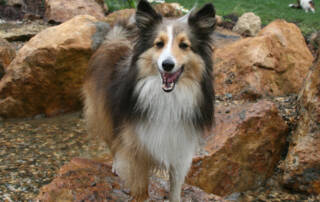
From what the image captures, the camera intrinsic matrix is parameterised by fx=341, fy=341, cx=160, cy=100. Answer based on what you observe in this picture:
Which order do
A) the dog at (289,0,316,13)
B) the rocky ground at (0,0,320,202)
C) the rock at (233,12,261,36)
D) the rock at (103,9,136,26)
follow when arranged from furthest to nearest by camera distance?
the dog at (289,0,316,13), the rock at (233,12,261,36), the rock at (103,9,136,26), the rocky ground at (0,0,320,202)

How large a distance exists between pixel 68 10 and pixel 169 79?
26.6 ft

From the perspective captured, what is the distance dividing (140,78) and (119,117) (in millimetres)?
534

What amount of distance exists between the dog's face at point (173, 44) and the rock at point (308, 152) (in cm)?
218

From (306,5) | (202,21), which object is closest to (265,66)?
(202,21)

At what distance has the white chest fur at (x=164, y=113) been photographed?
306 centimetres

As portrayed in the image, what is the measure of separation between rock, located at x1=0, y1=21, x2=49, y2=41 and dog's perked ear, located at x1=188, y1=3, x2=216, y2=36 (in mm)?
7444

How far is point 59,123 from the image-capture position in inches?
237

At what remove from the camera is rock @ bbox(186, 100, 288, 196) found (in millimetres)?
4605

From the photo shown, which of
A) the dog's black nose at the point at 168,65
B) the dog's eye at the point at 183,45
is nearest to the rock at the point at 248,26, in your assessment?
the dog's eye at the point at 183,45

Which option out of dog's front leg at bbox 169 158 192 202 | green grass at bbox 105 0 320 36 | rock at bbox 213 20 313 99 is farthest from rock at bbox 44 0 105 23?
dog's front leg at bbox 169 158 192 202

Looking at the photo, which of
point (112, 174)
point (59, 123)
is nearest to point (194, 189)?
point (112, 174)

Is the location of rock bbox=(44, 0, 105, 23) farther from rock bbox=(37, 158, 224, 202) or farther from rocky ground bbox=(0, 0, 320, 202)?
rock bbox=(37, 158, 224, 202)

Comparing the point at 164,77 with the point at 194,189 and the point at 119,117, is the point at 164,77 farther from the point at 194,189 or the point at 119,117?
the point at 194,189

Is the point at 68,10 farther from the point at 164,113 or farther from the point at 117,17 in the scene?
the point at 164,113
